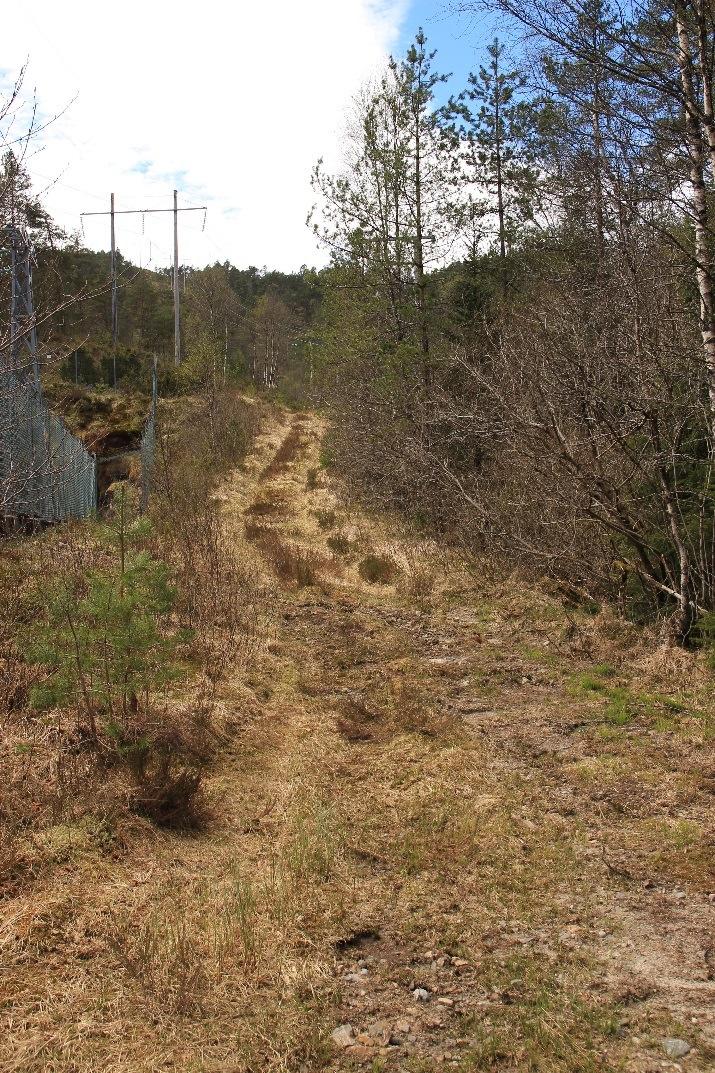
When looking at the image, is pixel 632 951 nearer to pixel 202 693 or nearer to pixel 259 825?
pixel 259 825

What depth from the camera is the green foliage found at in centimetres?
455

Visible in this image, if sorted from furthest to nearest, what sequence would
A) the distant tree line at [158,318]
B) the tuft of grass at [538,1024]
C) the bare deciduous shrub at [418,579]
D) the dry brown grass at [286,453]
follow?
the dry brown grass at [286,453] → the bare deciduous shrub at [418,579] → the distant tree line at [158,318] → the tuft of grass at [538,1024]

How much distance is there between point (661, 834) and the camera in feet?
13.4

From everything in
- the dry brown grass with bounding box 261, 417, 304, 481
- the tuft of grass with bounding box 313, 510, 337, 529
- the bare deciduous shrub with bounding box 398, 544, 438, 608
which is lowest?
the bare deciduous shrub with bounding box 398, 544, 438, 608

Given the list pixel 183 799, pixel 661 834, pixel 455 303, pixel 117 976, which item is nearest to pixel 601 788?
pixel 661 834

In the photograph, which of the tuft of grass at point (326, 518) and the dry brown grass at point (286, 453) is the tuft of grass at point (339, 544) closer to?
the tuft of grass at point (326, 518)

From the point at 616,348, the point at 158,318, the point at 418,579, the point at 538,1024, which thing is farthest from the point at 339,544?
the point at 158,318

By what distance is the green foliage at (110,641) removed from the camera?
4.55m

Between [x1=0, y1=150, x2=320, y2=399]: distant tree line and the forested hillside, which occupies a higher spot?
[x1=0, y1=150, x2=320, y2=399]: distant tree line

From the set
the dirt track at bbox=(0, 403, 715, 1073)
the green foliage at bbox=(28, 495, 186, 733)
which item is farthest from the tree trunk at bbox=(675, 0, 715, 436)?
the green foliage at bbox=(28, 495, 186, 733)

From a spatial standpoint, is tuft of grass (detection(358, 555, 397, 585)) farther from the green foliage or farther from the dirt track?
the green foliage

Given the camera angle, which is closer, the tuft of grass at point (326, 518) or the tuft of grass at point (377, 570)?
the tuft of grass at point (377, 570)

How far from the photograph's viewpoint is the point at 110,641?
455 cm

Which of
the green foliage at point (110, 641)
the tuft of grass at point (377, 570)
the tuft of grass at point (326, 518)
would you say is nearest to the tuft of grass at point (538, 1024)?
the green foliage at point (110, 641)
